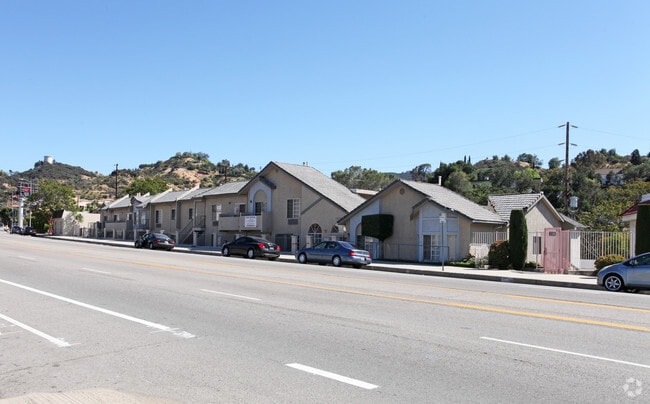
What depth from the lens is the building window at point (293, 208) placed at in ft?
143

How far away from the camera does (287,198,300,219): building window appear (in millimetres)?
43678

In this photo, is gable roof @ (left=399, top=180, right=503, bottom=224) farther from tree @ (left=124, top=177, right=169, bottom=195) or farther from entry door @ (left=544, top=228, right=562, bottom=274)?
tree @ (left=124, top=177, right=169, bottom=195)

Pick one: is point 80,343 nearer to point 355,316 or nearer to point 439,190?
point 355,316

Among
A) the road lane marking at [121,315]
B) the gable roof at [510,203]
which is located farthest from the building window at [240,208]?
the road lane marking at [121,315]

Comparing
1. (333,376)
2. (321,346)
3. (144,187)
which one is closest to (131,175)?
(144,187)

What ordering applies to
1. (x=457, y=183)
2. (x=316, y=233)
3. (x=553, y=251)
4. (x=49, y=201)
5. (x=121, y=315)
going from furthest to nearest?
(x=457, y=183), (x=49, y=201), (x=316, y=233), (x=553, y=251), (x=121, y=315)

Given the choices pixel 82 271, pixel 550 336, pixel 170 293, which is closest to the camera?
pixel 550 336

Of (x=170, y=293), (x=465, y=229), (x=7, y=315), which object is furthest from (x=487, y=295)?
(x=465, y=229)

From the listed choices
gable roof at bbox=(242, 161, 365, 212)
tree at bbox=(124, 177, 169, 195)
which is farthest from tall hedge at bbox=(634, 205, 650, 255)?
tree at bbox=(124, 177, 169, 195)

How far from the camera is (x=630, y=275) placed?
18125 mm

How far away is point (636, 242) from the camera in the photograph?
24.3 meters

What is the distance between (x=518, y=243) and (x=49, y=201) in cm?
7502

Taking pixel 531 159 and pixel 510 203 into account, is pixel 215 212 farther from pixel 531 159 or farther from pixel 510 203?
pixel 531 159

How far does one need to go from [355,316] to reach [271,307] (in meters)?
2.09
